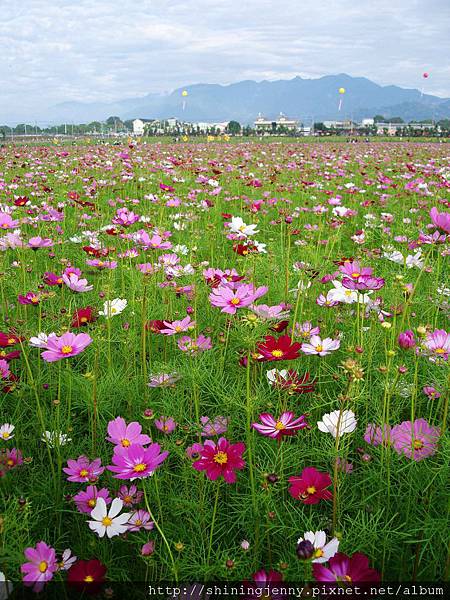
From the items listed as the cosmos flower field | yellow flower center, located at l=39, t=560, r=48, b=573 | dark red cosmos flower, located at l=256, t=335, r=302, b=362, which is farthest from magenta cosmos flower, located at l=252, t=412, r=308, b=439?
yellow flower center, located at l=39, t=560, r=48, b=573

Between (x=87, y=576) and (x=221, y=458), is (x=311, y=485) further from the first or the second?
(x=87, y=576)

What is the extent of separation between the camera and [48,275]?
162 cm

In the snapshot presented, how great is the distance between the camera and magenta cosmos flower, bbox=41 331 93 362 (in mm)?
1008

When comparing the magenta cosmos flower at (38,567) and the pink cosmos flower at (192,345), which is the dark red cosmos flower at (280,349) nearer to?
the pink cosmos flower at (192,345)

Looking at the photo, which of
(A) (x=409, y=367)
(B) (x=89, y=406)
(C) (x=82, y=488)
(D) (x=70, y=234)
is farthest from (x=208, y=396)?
(D) (x=70, y=234)

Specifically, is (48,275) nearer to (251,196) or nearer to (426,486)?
(426,486)

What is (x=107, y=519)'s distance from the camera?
891 millimetres

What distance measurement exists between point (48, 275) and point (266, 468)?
1000 millimetres

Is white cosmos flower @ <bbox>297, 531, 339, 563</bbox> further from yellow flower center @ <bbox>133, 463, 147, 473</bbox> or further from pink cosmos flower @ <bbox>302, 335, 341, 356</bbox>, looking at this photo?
pink cosmos flower @ <bbox>302, 335, 341, 356</bbox>

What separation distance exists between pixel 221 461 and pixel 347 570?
11.3 inches

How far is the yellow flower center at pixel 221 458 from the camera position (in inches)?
35.3

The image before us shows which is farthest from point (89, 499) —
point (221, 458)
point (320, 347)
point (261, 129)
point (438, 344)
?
point (261, 129)

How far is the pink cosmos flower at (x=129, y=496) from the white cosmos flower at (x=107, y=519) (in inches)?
2.8

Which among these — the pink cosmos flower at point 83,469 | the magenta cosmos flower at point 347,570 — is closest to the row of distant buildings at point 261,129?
the pink cosmos flower at point 83,469
